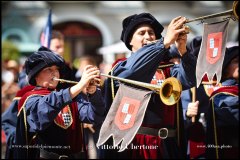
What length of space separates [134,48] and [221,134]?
161 centimetres

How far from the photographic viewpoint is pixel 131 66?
449 cm

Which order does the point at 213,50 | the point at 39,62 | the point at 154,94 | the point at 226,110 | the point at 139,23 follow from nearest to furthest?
1. the point at 213,50
2. the point at 154,94
3. the point at 139,23
4. the point at 39,62
5. the point at 226,110

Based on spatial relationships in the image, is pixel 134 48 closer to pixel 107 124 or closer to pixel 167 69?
pixel 167 69

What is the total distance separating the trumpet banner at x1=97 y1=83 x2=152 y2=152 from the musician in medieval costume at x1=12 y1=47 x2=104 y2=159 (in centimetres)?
45

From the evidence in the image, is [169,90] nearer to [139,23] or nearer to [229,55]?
[139,23]

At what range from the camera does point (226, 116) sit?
19.3 ft

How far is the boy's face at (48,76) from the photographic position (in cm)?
511

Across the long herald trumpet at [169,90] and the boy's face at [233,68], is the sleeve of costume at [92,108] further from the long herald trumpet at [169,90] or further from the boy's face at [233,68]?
the boy's face at [233,68]

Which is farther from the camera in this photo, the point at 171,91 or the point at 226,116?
the point at 226,116

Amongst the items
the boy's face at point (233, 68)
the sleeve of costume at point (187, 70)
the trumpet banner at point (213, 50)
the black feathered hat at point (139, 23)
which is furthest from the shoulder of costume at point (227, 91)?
the trumpet banner at point (213, 50)

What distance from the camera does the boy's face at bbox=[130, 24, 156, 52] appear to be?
493cm

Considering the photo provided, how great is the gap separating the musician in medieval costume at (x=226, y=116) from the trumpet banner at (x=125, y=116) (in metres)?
1.79

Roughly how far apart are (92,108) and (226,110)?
167cm

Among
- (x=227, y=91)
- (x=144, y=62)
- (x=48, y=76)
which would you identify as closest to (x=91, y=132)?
(x=227, y=91)
